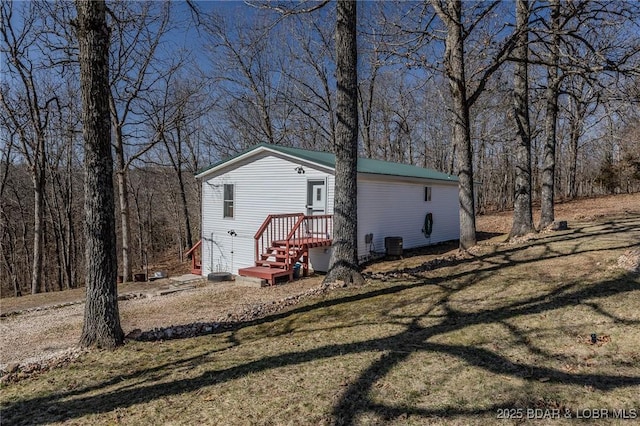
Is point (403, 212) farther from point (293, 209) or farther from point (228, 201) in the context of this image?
point (228, 201)

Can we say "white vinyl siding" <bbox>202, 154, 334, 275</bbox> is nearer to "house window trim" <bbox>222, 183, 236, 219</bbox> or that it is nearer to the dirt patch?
"house window trim" <bbox>222, 183, 236, 219</bbox>

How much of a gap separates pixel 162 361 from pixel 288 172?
27.9ft

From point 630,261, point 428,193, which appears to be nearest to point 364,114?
point 428,193

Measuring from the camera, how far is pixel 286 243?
10.5 metres

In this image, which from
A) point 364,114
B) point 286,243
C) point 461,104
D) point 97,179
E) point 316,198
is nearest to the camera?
point 97,179

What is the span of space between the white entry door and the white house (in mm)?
30

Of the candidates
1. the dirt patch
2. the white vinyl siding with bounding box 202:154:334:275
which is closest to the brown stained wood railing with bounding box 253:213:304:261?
the white vinyl siding with bounding box 202:154:334:275

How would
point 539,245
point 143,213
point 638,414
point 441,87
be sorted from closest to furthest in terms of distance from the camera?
point 638,414, point 539,245, point 441,87, point 143,213

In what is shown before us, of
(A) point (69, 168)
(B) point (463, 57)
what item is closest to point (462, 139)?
(B) point (463, 57)

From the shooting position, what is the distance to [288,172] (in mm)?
12281

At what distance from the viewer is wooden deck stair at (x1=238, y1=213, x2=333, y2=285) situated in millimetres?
10445

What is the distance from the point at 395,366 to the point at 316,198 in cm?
863

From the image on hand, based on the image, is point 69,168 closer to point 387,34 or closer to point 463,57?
point 387,34

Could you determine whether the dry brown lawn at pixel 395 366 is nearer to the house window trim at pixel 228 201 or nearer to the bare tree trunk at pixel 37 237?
the house window trim at pixel 228 201
